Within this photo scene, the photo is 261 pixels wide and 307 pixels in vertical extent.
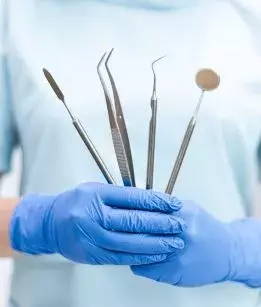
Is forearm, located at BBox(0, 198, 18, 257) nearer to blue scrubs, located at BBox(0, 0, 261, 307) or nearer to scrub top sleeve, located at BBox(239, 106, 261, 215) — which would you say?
blue scrubs, located at BBox(0, 0, 261, 307)

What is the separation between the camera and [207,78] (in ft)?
3.15

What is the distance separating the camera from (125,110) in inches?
41.8

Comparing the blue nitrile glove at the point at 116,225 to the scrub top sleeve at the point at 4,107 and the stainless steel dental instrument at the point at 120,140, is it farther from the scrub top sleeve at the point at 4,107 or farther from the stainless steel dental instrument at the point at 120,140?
the scrub top sleeve at the point at 4,107

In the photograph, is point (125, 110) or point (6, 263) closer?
point (125, 110)

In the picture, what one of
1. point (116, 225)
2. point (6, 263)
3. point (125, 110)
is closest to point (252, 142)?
point (125, 110)

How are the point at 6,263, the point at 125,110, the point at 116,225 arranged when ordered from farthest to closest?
the point at 6,263 < the point at 125,110 < the point at 116,225

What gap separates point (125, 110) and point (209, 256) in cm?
22

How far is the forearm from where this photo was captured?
38.6 inches

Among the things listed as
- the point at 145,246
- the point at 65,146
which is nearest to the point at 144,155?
the point at 65,146

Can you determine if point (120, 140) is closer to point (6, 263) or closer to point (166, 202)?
point (166, 202)

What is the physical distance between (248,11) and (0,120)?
0.36m

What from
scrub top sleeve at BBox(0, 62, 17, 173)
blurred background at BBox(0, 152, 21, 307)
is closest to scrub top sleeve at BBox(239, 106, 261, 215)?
scrub top sleeve at BBox(0, 62, 17, 173)

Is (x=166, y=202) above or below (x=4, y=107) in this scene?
below

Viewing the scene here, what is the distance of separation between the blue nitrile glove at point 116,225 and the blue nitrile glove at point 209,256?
3 cm
